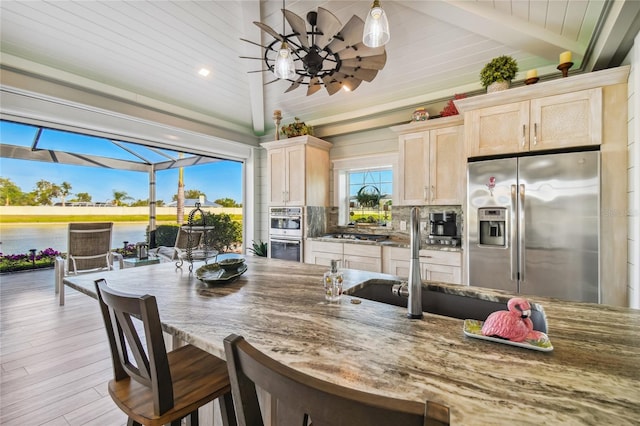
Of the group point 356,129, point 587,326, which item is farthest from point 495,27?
point 587,326

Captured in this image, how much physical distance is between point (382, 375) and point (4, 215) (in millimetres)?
6364

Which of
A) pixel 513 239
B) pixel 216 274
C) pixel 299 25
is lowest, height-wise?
pixel 216 274

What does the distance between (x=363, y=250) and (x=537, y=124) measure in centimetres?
221

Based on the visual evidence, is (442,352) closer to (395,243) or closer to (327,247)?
(395,243)

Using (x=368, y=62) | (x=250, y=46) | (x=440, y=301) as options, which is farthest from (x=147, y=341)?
(x=250, y=46)

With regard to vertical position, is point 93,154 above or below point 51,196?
above

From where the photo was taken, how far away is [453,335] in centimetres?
97

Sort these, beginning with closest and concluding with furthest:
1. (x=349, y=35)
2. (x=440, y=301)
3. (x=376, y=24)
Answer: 1. (x=440, y=301)
2. (x=376, y=24)
3. (x=349, y=35)

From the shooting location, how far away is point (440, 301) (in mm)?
1573

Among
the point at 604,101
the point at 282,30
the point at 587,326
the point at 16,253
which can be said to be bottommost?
the point at 16,253

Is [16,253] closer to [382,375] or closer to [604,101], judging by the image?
[382,375]

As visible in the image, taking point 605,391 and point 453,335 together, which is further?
point 453,335

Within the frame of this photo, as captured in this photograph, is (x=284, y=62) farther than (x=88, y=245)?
No

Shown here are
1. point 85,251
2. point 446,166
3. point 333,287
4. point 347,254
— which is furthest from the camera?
point 85,251
